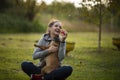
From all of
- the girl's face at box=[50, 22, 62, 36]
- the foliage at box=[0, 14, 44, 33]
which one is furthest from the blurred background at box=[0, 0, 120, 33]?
the girl's face at box=[50, 22, 62, 36]

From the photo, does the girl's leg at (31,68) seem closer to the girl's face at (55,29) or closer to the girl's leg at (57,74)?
the girl's leg at (57,74)

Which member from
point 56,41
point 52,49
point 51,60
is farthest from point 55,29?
point 51,60

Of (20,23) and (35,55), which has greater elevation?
(35,55)

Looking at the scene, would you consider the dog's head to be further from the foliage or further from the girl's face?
the foliage

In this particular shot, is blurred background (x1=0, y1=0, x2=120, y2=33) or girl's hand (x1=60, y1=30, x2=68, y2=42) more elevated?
girl's hand (x1=60, y1=30, x2=68, y2=42)

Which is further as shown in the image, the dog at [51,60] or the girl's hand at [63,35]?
the dog at [51,60]

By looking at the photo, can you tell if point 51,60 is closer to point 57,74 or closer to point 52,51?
point 52,51

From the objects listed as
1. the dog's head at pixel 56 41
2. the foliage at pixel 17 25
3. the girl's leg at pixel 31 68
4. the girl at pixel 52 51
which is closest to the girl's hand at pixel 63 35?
the girl at pixel 52 51

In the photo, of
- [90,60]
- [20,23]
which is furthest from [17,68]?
[20,23]

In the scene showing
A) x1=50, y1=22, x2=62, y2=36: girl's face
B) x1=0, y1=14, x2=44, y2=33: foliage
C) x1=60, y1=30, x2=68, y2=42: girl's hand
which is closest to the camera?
x1=60, y1=30, x2=68, y2=42: girl's hand

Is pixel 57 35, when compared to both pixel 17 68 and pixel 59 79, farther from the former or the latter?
pixel 17 68

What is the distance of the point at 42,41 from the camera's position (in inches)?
307

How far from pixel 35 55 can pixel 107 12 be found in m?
10.3

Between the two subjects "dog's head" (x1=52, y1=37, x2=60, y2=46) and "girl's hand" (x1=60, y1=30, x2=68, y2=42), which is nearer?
"girl's hand" (x1=60, y1=30, x2=68, y2=42)
